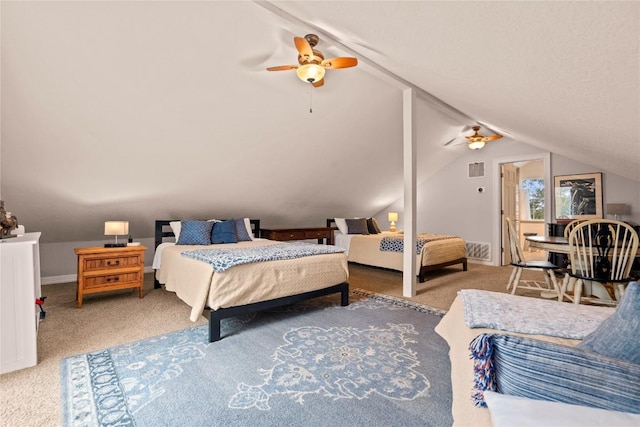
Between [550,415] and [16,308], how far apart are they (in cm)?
281

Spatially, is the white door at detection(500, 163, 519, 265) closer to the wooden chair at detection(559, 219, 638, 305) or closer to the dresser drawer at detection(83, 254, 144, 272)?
the wooden chair at detection(559, 219, 638, 305)

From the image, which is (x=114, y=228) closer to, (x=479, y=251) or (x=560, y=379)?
(x=560, y=379)

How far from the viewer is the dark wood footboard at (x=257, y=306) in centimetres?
248

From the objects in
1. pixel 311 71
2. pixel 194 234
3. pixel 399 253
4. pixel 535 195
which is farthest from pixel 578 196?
pixel 194 234

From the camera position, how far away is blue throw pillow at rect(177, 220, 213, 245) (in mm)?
4094

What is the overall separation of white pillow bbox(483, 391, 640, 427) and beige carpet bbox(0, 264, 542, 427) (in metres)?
1.95

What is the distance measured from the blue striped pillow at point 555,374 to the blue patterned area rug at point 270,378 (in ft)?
Result: 3.02

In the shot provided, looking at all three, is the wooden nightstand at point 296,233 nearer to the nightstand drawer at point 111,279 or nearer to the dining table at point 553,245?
the nightstand drawer at point 111,279

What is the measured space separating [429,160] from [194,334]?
5.29 m

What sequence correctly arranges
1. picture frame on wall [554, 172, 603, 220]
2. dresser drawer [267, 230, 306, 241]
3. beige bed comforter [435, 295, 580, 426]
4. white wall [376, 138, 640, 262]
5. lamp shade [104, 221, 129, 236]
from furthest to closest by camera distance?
white wall [376, 138, 640, 262] < dresser drawer [267, 230, 306, 241] < picture frame on wall [554, 172, 603, 220] < lamp shade [104, 221, 129, 236] < beige bed comforter [435, 295, 580, 426]

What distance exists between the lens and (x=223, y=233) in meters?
4.33

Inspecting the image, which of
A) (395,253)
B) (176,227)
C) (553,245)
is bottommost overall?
(395,253)

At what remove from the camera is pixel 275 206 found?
557 centimetres

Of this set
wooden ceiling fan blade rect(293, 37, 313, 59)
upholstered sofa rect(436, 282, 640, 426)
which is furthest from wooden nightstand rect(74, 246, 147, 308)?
upholstered sofa rect(436, 282, 640, 426)
